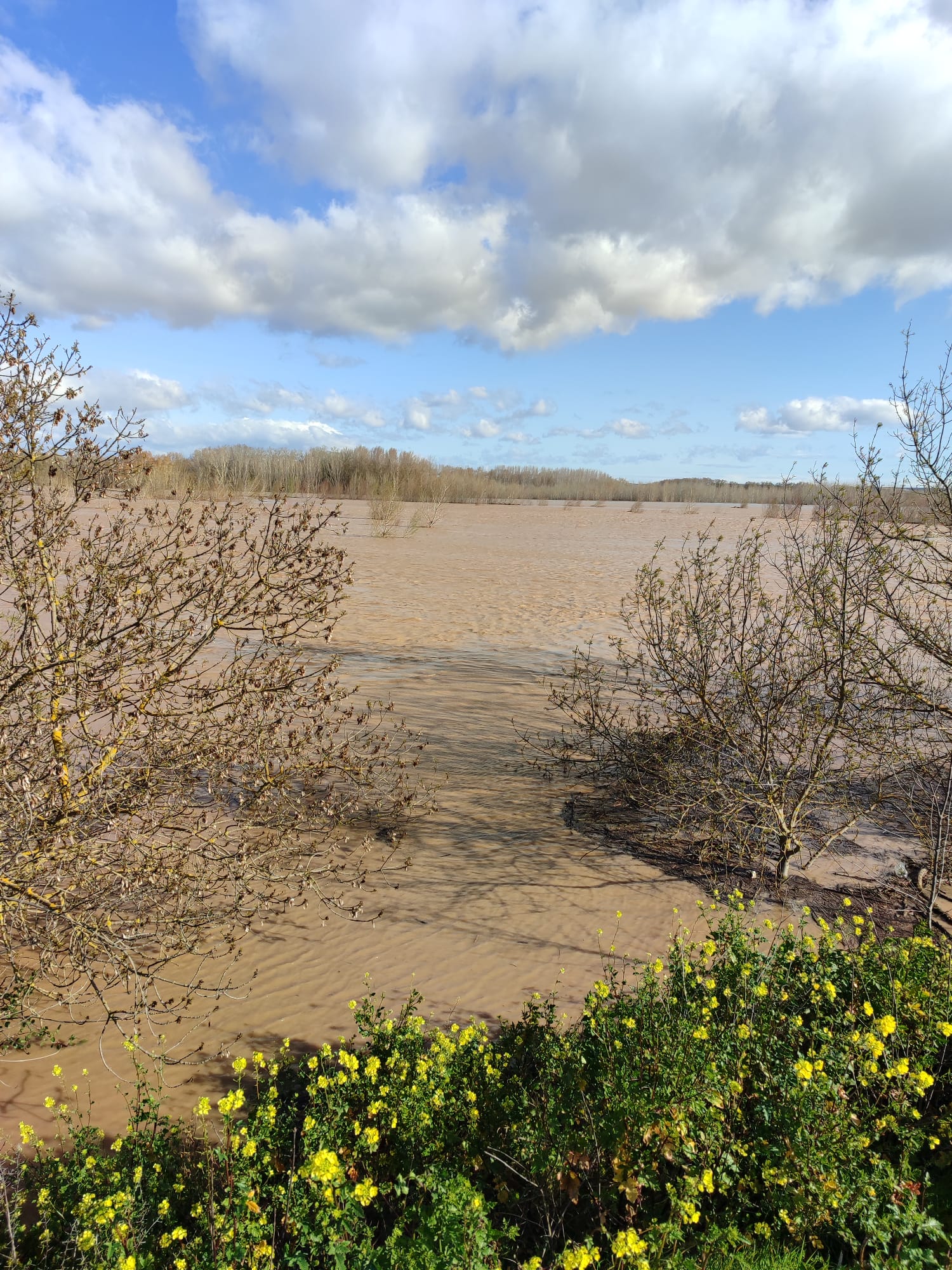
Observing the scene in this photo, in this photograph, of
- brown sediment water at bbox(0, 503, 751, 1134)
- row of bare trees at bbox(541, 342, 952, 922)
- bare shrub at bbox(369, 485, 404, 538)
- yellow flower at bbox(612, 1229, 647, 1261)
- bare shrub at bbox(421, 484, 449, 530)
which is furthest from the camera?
bare shrub at bbox(421, 484, 449, 530)

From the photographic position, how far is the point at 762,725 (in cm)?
559

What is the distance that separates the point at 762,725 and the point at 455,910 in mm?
2388

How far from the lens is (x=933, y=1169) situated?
2887mm

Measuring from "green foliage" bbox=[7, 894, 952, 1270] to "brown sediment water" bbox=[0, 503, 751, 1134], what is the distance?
18.0 inches

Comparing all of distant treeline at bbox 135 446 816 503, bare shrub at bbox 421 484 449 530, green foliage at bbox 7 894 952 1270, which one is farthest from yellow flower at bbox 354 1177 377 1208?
bare shrub at bbox 421 484 449 530

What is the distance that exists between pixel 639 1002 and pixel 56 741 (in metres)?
2.68

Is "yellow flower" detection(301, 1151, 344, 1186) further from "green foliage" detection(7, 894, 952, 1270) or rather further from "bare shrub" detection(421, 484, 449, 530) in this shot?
"bare shrub" detection(421, 484, 449, 530)

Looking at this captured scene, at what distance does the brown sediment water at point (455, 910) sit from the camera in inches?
154

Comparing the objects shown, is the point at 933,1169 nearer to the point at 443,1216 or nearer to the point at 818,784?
the point at 443,1216

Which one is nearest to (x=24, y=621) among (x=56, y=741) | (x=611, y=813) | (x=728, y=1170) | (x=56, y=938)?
(x=56, y=741)

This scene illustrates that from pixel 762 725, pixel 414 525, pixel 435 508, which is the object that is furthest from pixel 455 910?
pixel 435 508

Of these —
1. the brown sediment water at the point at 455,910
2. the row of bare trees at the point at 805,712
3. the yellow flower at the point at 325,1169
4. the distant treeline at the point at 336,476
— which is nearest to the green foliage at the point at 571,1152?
the yellow flower at the point at 325,1169

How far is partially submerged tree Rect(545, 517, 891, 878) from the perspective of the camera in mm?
5445

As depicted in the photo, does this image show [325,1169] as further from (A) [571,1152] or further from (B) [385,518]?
(B) [385,518]
